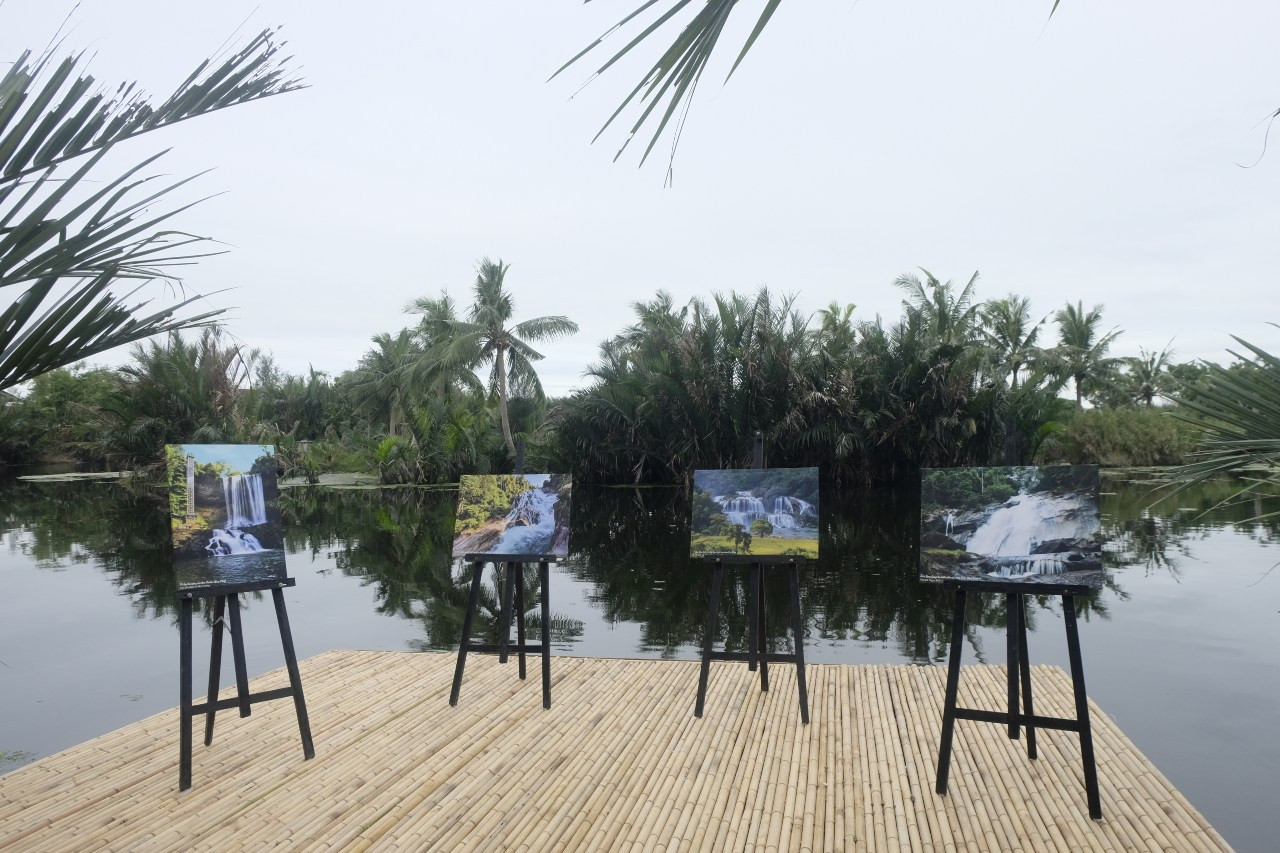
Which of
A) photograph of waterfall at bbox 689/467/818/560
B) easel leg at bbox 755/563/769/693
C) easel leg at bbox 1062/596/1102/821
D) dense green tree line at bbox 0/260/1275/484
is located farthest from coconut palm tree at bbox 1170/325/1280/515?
dense green tree line at bbox 0/260/1275/484

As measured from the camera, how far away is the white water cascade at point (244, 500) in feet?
14.1

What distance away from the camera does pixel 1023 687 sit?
389 centimetres

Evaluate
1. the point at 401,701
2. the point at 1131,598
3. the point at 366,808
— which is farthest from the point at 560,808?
the point at 1131,598

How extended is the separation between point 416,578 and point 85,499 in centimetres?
1553

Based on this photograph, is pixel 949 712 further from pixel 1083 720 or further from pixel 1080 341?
pixel 1080 341

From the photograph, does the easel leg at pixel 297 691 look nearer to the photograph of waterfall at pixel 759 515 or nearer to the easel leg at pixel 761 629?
the photograph of waterfall at pixel 759 515

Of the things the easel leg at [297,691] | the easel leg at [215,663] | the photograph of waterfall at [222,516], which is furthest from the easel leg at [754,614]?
the easel leg at [215,663]

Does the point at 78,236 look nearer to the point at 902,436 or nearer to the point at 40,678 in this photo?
the point at 40,678

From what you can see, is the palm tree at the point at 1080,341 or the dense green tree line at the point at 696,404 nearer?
the dense green tree line at the point at 696,404

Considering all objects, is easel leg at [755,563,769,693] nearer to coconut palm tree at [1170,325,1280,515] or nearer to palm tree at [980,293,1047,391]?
coconut palm tree at [1170,325,1280,515]

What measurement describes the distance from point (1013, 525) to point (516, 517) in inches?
104

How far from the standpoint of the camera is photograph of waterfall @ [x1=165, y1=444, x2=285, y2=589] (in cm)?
414

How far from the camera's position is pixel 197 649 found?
23.0 feet

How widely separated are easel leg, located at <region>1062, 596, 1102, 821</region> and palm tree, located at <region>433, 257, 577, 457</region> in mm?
22322
